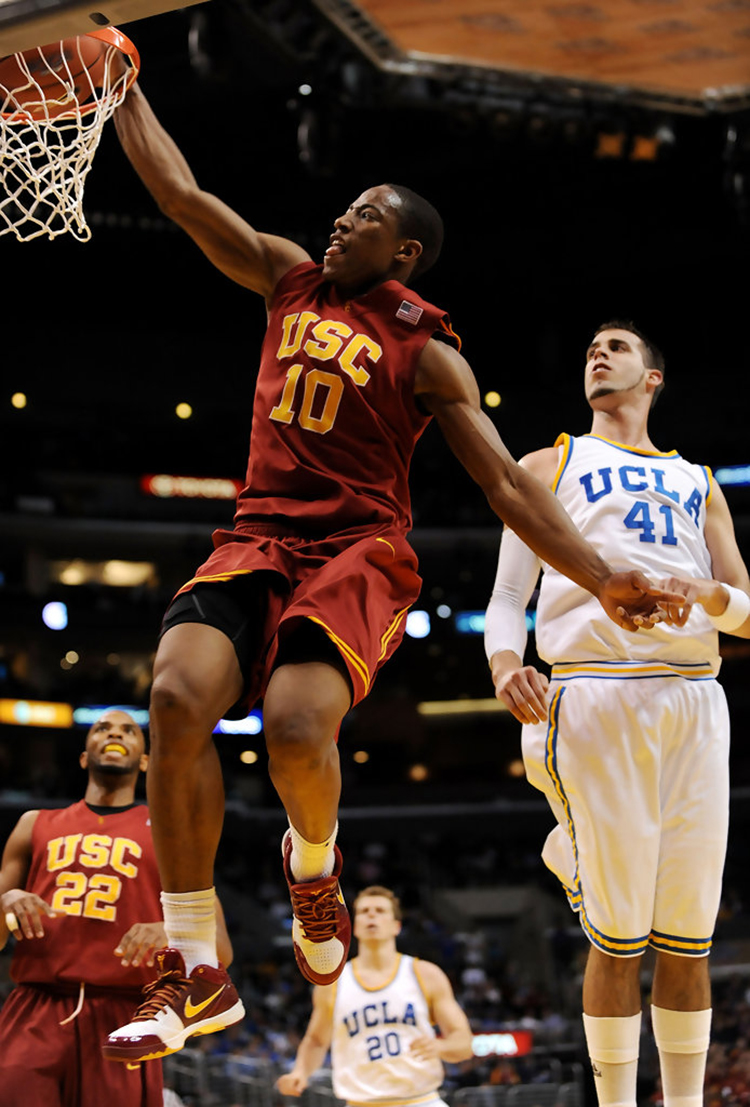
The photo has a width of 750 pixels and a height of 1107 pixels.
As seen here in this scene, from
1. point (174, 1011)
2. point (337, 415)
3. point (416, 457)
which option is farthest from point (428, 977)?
point (416, 457)

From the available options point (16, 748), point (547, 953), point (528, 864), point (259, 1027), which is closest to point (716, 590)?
point (259, 1027)

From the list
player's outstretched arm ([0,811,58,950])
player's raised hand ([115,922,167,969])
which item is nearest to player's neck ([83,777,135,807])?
player's outstretched arm ([0,811,58,950])

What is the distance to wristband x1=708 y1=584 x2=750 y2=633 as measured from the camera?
4.58m

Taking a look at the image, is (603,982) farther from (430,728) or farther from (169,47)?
(430,728)

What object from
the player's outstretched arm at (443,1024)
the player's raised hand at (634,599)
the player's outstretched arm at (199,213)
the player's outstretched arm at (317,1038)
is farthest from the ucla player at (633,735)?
the player's outstretched arm at (317,1038)

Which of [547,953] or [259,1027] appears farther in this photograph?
[547,953]

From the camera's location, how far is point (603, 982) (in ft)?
14.4

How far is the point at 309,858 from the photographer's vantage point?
372cm

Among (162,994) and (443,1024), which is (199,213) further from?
(443,1024)

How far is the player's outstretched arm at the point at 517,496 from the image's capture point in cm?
375

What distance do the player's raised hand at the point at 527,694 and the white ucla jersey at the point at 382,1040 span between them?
383cm

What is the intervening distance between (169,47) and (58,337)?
634 inches

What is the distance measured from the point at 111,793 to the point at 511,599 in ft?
8.03

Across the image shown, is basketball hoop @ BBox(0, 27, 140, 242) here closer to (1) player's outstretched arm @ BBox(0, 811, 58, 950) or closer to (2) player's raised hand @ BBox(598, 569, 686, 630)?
(2) player's raised hand @ BBox(598, 569, 686, 630)
